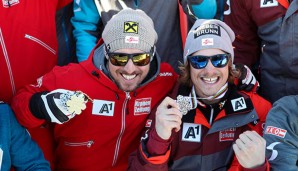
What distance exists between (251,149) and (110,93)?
1.18 m

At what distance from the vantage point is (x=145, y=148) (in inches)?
132

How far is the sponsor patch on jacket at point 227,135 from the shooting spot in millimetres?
3554

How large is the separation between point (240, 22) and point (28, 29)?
1.69m

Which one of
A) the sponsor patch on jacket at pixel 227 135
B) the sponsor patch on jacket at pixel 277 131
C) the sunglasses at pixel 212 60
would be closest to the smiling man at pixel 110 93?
the sunglasses at pixel 212 60

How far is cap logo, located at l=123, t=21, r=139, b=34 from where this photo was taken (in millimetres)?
3627

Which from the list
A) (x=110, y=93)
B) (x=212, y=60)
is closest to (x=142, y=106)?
(x=110, y=93)

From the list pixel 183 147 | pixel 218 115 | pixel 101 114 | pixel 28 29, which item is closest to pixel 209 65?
pixel 218 115

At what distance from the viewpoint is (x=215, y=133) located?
3.55 metres

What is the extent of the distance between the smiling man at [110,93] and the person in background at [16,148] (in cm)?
9

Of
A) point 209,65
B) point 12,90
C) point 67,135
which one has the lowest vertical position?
point 67,135

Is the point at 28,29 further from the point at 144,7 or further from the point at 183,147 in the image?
the point at 183,147

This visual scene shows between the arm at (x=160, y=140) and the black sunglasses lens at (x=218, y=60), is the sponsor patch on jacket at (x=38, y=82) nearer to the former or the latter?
the arm at (x=160, y=140)

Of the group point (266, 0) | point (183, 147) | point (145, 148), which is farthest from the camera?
point (266, 0)

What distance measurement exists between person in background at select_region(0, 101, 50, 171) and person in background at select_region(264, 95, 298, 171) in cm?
144
